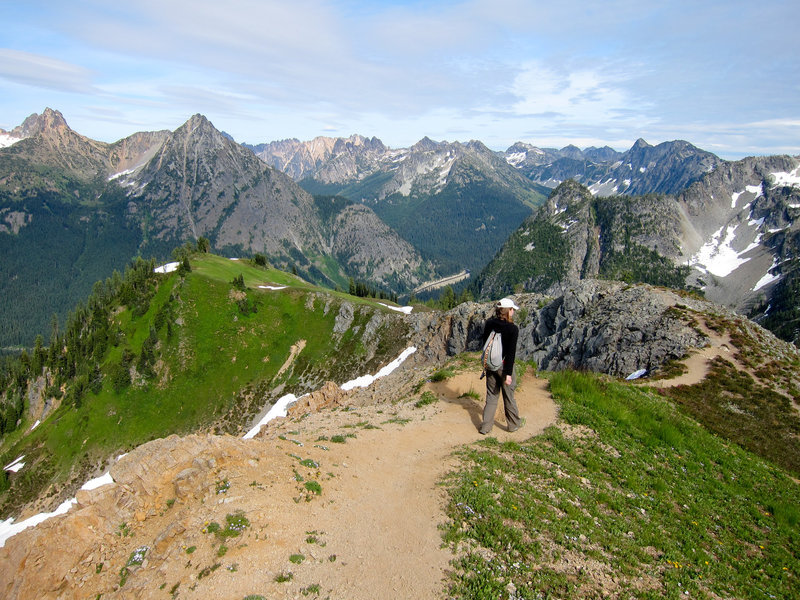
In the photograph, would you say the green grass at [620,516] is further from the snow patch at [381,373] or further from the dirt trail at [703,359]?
the snow patch at [381,373]

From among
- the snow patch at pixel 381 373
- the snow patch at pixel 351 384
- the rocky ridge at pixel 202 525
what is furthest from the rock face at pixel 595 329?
the rocky ridge at pixel 202 525

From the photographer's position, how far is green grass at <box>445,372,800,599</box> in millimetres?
9633

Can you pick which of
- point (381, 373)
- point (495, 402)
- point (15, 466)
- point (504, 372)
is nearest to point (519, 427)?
point (495, 402)

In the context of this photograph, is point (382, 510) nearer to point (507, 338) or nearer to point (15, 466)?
point (507, 338)

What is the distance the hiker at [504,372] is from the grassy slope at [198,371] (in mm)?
78316

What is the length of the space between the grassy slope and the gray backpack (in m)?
79.7

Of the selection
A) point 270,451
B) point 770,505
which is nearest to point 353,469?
point 270,451

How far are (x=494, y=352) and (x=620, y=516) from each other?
674 centimetres

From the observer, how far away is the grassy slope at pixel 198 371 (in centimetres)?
8450

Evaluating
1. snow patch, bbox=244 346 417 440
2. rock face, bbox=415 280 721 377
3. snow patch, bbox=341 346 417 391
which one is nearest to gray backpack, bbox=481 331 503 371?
rock face, bbox=415 280 721 377

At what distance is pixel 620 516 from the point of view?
12.1 metres

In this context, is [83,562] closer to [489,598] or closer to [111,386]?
[489,598]

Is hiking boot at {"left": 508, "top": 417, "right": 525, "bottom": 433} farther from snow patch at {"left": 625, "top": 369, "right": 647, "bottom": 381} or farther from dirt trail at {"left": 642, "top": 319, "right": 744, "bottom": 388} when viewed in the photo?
snow patch at {"left": 625, "top": 369, "right": 647, "bottom": 381}

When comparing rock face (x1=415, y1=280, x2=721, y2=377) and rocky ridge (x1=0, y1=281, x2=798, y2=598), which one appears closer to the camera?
rocky ridge (x1=0, y1=281, x2=798, y2=598)
